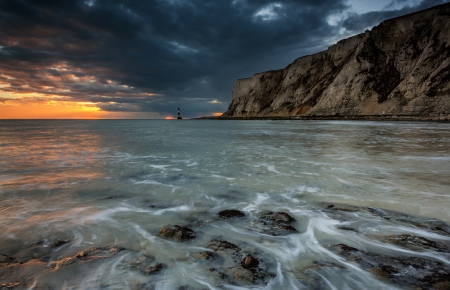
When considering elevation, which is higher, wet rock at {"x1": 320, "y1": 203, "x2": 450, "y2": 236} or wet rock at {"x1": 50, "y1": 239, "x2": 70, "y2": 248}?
wet rock at {"x1": 50, "y1": 239, "x2": 70, "y2": 248}

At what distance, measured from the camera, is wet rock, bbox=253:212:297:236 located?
3.20 metres

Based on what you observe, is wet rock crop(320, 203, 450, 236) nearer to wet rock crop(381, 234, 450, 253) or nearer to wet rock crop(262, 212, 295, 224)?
wet rock crop(381, 234, 450, 253)

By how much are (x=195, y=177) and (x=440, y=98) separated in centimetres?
4162

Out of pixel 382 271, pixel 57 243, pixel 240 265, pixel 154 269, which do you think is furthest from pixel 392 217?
pixel 57 243

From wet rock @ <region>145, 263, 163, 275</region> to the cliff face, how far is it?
4386 centimetres

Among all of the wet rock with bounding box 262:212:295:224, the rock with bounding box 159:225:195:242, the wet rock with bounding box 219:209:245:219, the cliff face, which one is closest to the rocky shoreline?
the rock with bounding box 159:225:195:242

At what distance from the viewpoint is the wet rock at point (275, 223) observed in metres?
3.20

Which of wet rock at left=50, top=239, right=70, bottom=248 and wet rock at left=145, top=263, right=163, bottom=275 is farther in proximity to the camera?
wet rock at left=50, top=239, right=70, bottom=248

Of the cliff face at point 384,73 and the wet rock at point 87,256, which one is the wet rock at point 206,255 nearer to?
the wet rock at point 87,256

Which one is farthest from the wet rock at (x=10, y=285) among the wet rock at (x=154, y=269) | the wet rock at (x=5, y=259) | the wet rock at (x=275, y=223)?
the wet rock at (x=275, y=223)

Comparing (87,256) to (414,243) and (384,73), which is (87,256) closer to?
(414,243)

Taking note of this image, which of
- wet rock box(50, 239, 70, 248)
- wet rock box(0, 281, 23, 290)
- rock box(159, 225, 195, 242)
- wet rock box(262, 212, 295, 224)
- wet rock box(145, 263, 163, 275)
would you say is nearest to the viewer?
wet rock box(0, 281, 23, 290)

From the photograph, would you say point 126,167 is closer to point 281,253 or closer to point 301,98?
point 281,253

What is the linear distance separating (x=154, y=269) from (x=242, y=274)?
85 centimetres
